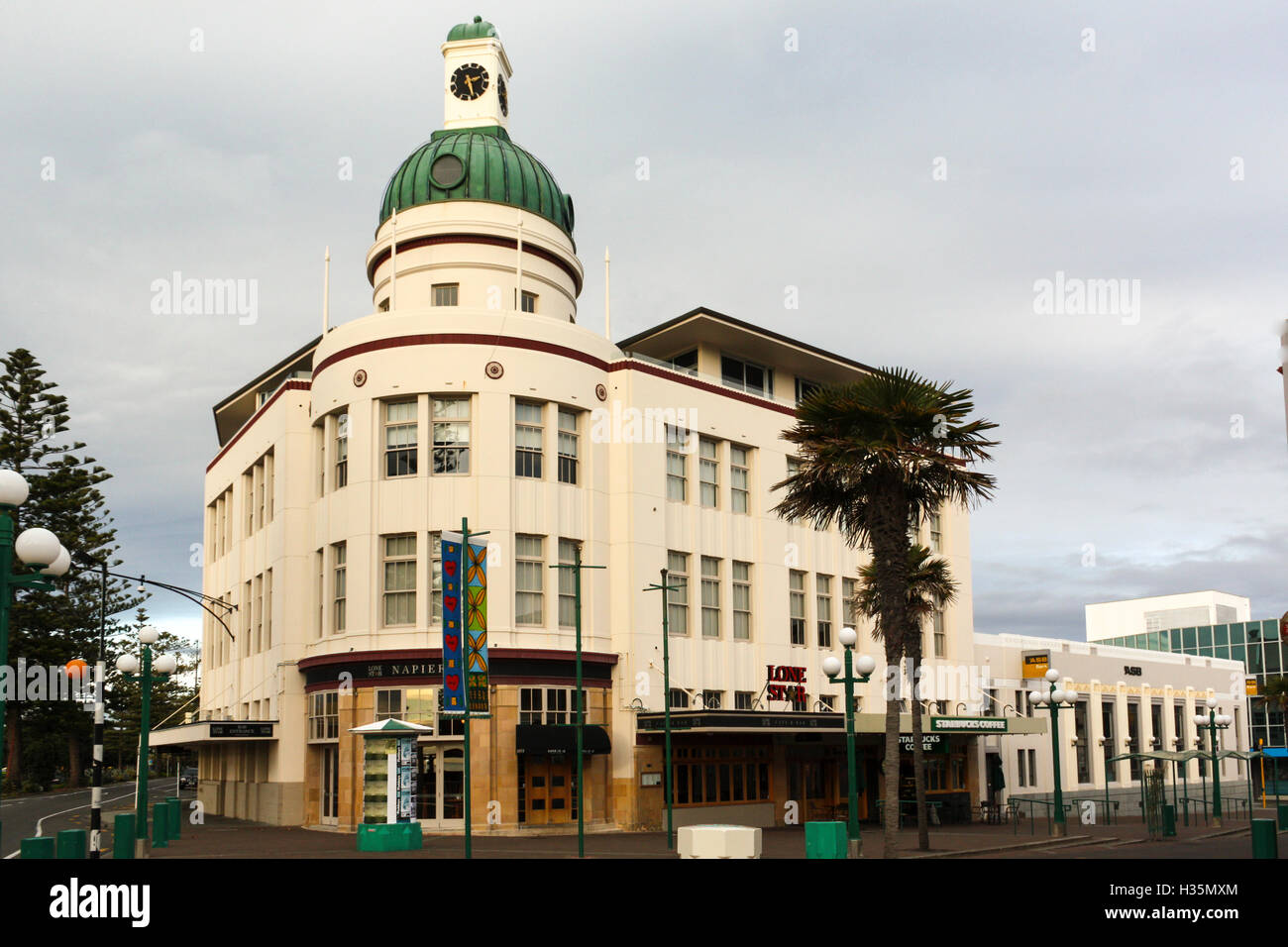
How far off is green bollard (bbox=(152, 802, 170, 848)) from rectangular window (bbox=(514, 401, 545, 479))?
572 inches

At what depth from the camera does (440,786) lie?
38.3 metres

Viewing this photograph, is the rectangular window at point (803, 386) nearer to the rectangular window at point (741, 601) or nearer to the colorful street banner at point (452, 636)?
the rectangular window at point (741, 601)

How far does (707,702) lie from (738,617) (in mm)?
3851

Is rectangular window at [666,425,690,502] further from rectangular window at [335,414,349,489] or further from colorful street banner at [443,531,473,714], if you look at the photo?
colorful street banner at [443,531,473,714]

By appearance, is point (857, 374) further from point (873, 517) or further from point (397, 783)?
point (397, 783)

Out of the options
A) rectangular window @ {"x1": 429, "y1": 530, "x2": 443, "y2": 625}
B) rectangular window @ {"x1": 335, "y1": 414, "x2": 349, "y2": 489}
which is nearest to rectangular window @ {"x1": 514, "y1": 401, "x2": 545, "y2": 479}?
rectangular window @ {"x1": 429, "y1": 530, "x2": 443, "y2": 625}

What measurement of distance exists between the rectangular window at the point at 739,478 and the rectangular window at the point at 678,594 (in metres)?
3.82

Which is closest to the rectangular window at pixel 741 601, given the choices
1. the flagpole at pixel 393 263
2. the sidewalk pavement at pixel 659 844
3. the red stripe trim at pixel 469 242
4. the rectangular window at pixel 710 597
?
the rectangular window at pixel 710 597

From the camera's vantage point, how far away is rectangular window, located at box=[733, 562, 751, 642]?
47.6 meters

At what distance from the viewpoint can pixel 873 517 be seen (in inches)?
1192

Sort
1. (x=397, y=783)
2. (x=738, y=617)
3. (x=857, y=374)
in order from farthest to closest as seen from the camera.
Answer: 1. (x=857, y=374)
2. (x=738, y=617)
3. (x=397, y=783)

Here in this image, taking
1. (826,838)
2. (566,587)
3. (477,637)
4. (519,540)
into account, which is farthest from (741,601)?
(826,838)

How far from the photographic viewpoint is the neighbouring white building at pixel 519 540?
39750 millimetres
